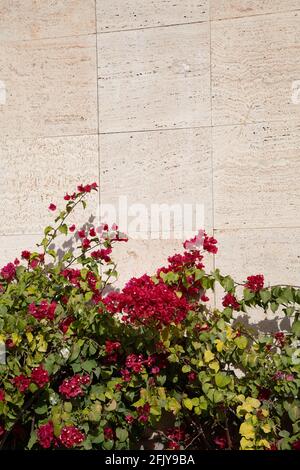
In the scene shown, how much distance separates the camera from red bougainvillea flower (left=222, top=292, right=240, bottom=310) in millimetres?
2453

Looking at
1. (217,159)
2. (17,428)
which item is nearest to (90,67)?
(217,159)

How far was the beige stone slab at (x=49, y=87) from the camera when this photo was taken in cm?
281

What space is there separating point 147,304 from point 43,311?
42 centimetres

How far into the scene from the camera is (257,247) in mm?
2621

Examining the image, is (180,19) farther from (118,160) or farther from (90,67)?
(118,160)

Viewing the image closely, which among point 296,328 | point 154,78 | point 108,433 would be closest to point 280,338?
point 296,328

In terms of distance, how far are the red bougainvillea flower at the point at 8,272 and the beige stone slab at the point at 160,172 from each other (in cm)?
48

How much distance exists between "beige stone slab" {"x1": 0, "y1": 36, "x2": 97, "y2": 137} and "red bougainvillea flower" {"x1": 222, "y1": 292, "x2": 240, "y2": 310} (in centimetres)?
94

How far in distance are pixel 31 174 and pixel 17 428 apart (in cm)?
109

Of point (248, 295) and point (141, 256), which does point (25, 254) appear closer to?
point (141, 256)

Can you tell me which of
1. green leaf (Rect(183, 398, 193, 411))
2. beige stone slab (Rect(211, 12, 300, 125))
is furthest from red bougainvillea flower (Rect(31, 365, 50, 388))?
beige stone slab (Rect(211, 12, 300, 125))

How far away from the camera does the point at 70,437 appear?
2195 mm

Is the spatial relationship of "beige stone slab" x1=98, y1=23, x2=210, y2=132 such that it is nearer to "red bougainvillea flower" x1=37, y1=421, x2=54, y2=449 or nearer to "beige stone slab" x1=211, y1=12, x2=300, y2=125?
"beige stone slab" x1=211, y1=12, x2=300, y2=125

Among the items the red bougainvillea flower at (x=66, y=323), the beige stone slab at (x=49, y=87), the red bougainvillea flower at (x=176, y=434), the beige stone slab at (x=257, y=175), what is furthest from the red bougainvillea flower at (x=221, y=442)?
the beige stone slab at (x=49, y=87)
